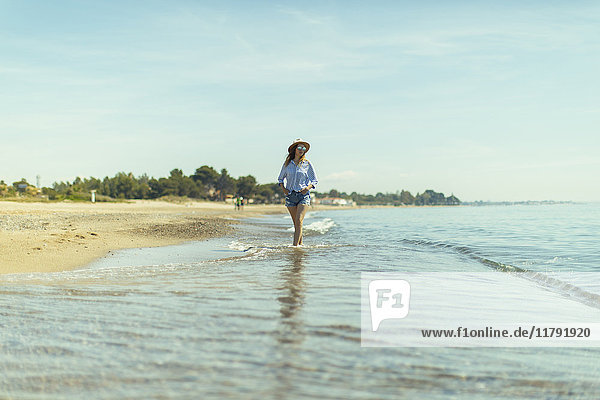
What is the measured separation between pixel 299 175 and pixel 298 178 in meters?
0.07

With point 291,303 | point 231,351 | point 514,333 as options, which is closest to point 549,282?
point 514,333

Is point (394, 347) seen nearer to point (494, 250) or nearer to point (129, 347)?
point (129, 347)

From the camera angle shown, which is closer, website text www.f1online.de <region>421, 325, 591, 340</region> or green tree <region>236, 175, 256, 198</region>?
website text www.f1online.de <region>421, 325, 591, 340</region>

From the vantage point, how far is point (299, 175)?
10305 millimetres

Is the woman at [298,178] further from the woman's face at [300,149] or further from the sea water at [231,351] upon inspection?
the sea water at [231,351]

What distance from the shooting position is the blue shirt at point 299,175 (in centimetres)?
1030

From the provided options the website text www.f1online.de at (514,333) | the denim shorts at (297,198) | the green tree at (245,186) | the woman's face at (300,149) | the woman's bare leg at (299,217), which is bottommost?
the website text www.f1online.de at (514,333)

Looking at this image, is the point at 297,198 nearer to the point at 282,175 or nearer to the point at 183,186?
the point at 282,175

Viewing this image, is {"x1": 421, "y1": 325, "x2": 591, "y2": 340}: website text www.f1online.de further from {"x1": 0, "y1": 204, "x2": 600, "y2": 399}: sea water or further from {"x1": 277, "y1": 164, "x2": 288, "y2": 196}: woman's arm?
{"x1": 277, "y1": 164, "x2": 288, "y2": 196}: woman's arm

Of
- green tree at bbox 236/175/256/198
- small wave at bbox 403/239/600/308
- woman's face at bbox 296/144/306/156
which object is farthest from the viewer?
green tree at bbox 236/175/256/198

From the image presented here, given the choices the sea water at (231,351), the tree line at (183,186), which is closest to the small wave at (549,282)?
the sea water at (231,351)

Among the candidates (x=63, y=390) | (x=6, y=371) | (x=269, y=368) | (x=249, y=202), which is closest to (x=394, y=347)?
(x=269, y=368)

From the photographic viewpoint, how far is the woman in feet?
33.8

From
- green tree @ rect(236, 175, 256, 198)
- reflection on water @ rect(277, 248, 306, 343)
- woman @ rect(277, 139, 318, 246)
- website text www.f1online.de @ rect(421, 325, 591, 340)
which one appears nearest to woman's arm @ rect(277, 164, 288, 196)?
woman @ rect(277, 139, 318, 246)
